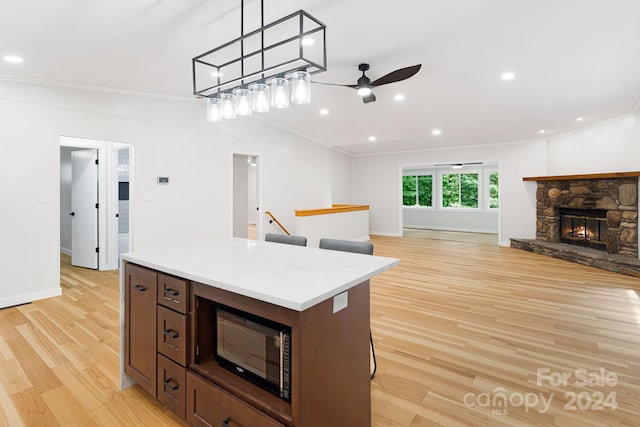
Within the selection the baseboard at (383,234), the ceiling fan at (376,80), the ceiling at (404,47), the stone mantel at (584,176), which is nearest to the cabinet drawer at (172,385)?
the ceiling at (404,47)

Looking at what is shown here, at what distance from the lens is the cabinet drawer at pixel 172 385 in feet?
5.57

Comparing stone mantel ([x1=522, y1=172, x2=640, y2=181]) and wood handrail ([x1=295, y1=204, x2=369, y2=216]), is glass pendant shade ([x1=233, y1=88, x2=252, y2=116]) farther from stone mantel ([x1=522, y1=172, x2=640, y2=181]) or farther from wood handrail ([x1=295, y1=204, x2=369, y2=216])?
stone mantel ([x1=522, y1=172, x2=640, y2=181])

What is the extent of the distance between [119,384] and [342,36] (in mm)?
3272

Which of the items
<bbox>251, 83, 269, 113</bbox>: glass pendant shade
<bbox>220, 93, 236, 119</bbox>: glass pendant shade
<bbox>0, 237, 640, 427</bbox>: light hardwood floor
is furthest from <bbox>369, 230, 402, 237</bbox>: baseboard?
<bbox>251, 83, 269, 113</bbox>: glass pendant shade

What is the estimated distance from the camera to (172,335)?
5.68ft

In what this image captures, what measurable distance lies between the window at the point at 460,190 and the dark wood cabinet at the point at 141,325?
10443 millimetres

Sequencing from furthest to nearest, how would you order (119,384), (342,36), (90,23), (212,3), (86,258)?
(86,258)
(342,36)
(90,23)
(212,3)
(119,384)

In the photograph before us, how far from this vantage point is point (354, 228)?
25.8ft

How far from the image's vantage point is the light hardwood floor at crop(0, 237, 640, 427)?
73.9 inches

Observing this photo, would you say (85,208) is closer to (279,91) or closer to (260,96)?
(260,96)

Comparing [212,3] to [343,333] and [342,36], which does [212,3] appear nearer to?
[342,36]

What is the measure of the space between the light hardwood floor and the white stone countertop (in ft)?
2.87

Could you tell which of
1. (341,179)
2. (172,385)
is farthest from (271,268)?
(341,179)

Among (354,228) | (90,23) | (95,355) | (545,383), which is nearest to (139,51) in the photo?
(90,23)
